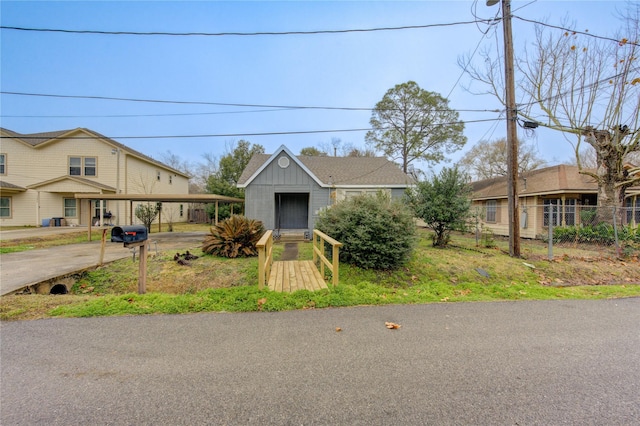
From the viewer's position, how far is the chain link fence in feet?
28.2

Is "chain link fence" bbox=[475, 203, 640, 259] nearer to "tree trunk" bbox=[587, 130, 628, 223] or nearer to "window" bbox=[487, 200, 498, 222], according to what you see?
"tree trunk" bbox=[587, 130, 628, 223]

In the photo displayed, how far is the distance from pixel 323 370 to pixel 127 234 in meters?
4.31

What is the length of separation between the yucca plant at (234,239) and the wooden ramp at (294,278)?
1.82 metres

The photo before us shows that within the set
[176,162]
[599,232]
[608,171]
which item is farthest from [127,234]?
[176,162]

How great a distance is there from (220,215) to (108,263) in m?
14.1

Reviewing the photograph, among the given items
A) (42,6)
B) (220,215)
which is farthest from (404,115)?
(42,6)

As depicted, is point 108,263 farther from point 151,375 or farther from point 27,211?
point 27,211

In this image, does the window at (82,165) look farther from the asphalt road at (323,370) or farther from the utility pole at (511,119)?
the utility pole at (511,119)

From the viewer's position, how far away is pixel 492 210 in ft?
57.8

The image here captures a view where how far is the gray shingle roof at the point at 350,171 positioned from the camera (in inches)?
560

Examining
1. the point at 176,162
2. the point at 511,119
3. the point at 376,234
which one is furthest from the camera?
the point at 176,162

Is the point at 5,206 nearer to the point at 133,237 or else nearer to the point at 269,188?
the point at 269,188

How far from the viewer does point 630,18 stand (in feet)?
30.6

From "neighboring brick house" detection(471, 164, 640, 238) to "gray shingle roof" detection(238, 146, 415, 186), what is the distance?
170 inches
